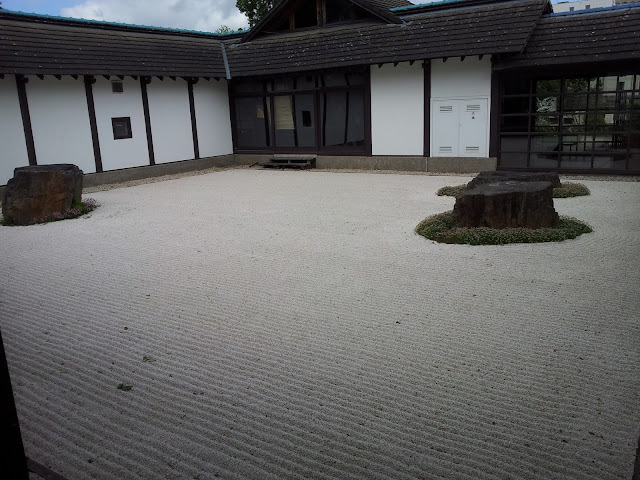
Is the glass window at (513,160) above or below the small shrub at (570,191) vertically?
above

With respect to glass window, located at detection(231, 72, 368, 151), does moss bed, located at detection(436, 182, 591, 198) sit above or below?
below

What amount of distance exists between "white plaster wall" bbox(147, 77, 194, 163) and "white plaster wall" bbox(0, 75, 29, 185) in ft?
12.6

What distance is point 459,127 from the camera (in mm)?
14383

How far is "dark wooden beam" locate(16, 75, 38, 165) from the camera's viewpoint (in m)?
12.9

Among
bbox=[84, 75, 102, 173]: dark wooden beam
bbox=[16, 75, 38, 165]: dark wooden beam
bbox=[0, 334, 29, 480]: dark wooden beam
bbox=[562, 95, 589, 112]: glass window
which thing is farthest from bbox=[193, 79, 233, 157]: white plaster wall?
bbox=[0, 334, 29, 480]: dark wooden beam

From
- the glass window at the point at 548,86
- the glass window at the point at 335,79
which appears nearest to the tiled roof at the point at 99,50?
the glass window at the point at 335,79

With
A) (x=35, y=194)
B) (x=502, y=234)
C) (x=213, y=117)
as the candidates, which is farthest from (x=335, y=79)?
(x=502, y=234)

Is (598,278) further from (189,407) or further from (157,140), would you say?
(157,140)

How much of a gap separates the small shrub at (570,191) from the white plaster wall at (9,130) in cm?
1195

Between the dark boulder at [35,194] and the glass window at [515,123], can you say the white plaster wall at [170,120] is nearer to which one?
the dark boulder at [35,194]

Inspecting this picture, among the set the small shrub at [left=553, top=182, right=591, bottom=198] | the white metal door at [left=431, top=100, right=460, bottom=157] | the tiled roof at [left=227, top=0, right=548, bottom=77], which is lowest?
the small shrub at [left=553, top=182, right=591, bottom=198]

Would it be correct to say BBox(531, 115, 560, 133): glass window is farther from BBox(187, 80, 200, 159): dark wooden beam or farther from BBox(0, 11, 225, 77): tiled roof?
BBox(187, 80, 200, 159): dark wooden beam

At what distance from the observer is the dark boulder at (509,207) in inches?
297

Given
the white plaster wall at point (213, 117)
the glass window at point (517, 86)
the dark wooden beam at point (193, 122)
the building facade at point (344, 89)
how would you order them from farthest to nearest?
the white plaster wall at point (213, 117) < the dark wooden beam at point (193, 122) < the glass window at point (517, 86) < the building facade at point (344, 89)
